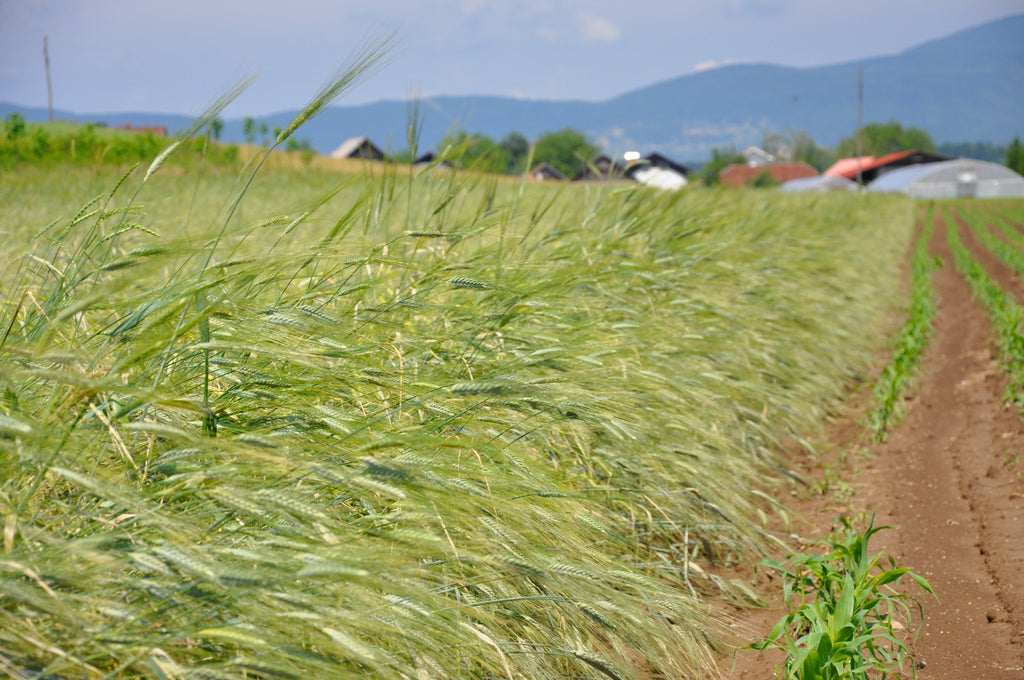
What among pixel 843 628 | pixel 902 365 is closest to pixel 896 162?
pixel 902 365

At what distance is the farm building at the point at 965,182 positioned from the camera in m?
66.1

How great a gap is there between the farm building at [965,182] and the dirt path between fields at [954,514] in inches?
2634

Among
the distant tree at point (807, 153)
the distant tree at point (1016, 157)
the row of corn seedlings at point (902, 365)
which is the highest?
the distant tree at point (807, 153)

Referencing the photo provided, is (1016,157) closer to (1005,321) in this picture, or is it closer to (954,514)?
(1005,321)

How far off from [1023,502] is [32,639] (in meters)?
4.00

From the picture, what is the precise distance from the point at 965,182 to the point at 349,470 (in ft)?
246

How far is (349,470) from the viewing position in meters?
1.69

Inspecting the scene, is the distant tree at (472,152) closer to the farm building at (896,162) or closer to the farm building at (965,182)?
the farm building at (965,182)

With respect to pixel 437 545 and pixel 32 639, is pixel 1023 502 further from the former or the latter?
pixel 32 639

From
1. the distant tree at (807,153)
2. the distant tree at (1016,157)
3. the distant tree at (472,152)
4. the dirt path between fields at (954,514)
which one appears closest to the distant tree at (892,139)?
the distant tree at (807,153)

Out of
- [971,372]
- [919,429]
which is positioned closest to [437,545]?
[919,429]

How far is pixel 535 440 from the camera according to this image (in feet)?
8.74

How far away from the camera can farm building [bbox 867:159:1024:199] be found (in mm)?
66062

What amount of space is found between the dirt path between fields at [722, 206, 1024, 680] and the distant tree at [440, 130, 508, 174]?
6.50ft
